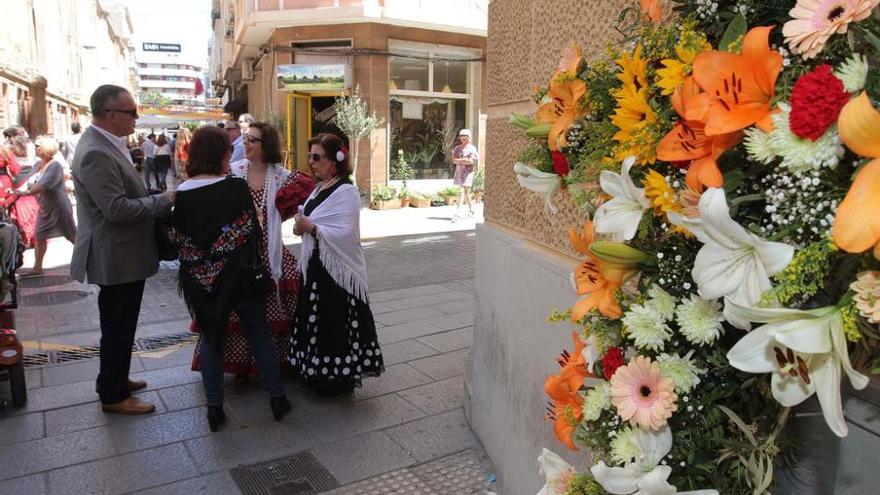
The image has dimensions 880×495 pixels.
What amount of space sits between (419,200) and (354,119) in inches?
90.1

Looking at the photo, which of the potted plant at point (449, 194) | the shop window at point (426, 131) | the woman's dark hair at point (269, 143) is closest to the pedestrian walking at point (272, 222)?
the woman's dark hair at point (269, 143)

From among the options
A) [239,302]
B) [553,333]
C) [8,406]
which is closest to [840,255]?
[553,333]

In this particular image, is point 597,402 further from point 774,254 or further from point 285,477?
point 285,477

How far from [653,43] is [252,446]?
3082 millimetres

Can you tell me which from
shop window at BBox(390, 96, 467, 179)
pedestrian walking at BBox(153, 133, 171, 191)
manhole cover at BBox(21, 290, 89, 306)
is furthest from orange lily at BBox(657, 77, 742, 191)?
A: pedestrian walking at BBox(153, 133, 171, 191)

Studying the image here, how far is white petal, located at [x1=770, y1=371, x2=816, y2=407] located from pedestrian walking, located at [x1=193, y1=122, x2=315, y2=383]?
11.4ft

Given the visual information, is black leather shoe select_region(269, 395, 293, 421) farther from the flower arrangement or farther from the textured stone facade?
the flower arrangement

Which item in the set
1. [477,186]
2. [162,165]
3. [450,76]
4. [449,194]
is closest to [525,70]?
[477,186]

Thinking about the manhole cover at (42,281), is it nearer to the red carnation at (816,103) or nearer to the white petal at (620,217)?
the white petal at (620,217)

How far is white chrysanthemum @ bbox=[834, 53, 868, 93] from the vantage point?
0.88 m

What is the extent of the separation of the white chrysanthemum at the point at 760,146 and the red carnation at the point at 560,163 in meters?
0.52

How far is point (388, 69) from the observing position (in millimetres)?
15680

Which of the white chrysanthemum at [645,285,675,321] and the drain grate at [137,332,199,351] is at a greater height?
the white chrysanthemum at [645,285,675,321]

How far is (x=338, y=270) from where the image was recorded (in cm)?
411
